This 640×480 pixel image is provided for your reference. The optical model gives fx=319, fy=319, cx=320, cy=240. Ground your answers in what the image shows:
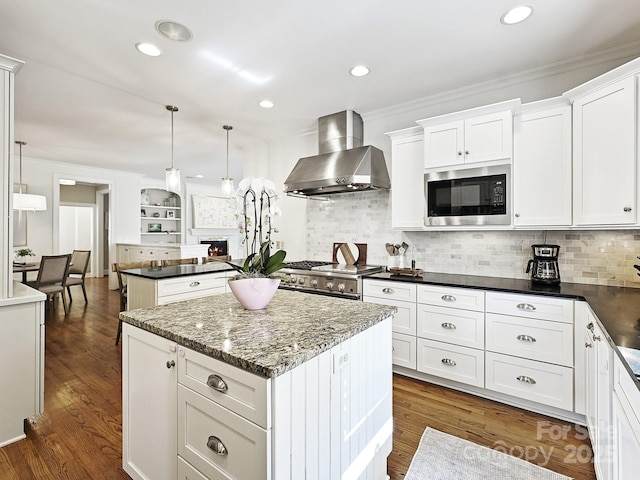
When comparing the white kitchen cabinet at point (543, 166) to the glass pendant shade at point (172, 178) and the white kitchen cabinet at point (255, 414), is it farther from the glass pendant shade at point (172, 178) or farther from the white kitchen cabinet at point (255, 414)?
the glass pendant shade at point (172, 178)

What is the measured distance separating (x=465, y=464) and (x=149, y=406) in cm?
167

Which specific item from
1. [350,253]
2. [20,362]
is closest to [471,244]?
[350,253]

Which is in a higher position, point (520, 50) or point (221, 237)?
point (520, 50)

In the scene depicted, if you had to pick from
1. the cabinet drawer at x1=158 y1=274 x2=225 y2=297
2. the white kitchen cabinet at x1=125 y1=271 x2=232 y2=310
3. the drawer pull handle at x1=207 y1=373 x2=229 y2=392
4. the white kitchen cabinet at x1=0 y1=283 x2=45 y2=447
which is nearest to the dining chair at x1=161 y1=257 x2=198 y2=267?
the white kitchen cabinet at x1=125 y1=271 x2=232 y2=310

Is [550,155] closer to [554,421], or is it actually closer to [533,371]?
[533,371]

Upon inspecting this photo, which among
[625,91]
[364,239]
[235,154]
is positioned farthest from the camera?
[235,154]

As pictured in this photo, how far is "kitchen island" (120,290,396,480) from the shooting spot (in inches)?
39.8

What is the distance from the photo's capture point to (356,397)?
136cm

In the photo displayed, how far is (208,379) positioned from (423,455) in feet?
4.64

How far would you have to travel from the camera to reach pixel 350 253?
12.3 feet

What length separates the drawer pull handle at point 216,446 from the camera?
3.60 ft

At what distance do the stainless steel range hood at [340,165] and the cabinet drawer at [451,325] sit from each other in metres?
1.32

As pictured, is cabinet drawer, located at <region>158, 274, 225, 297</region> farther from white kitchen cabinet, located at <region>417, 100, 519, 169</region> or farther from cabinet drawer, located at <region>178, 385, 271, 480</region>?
white kitchen cabinet, located at <region>417, 100, 519, 169</region>

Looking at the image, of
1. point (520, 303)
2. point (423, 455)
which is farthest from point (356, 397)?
point (520, 303)
